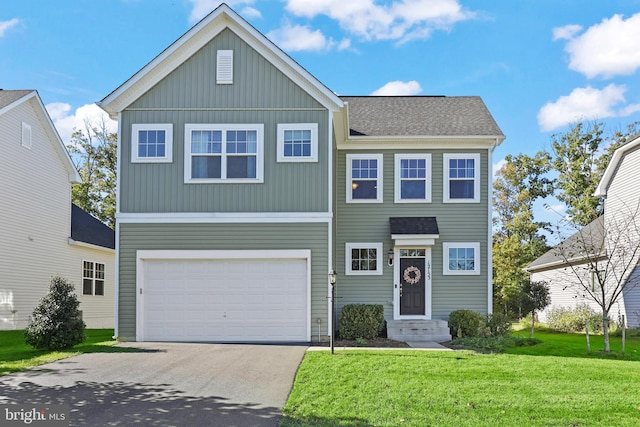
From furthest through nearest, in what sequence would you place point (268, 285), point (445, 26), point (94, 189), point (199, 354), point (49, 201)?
point (94, 189) < point (49, 201) < point (445, 26) < point (268, 285) < point (199, 354)

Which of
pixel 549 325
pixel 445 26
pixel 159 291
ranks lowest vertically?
pixel 549 325

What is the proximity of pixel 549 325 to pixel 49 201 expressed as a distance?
66.2 ft

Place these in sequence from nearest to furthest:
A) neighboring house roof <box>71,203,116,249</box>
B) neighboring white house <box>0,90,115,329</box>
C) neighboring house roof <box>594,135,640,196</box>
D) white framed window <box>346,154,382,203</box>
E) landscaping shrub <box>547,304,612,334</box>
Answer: white framed window <box>346,154,382,203</box> → neighboring white house <box>0,90,115,329</box> → landscaping shrub <box>547,304,612,334</box> → neighboring house roof <box>594,135,640,196</box> → neighboring house roof <box>71,203,116,249</box>

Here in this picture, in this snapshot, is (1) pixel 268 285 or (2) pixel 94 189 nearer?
(1) pixel 268 285

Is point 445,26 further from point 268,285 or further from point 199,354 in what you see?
point 199,354

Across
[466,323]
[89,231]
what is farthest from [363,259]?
[89,231]

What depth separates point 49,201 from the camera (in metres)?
21.2

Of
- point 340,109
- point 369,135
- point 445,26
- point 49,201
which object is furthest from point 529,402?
point 49,201

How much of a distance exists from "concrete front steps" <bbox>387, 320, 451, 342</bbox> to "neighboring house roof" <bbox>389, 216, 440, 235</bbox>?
2568mm

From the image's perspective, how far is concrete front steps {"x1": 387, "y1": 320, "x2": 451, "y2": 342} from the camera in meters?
15.5

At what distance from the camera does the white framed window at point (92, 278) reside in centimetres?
2316

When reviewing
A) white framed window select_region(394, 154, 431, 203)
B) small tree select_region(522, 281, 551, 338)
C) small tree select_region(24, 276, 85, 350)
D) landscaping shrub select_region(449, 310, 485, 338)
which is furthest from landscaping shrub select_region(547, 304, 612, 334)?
small tree select_region(24, 276, 85, 350)

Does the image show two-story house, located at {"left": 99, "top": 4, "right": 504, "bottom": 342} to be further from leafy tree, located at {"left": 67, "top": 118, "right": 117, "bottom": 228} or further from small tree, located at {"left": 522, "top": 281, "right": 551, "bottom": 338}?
leafy tree, located at {"left": 67, "top": 118, "right": 117, "bottom": 228}

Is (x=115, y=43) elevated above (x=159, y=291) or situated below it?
above
